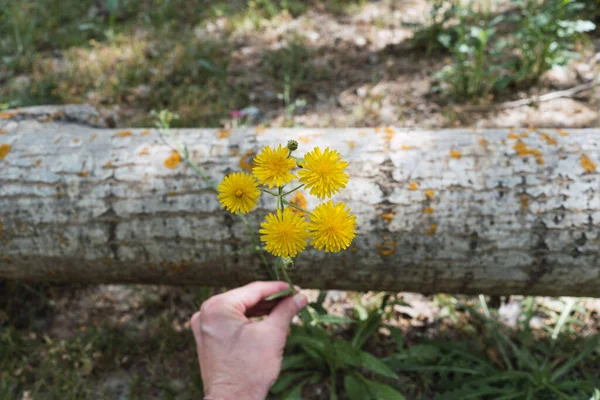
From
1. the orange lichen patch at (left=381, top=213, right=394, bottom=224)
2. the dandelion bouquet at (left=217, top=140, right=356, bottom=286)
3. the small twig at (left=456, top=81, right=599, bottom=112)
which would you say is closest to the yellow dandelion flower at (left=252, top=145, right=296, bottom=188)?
the dandelion bouquet at (left=217, top=140, right=356, bottom=286)

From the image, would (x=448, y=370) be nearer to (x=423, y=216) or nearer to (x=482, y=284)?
(x=482, y=284)

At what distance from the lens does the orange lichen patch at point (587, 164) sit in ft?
5.91

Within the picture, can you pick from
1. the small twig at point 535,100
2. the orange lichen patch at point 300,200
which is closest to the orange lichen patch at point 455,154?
the orange lichen patch at point 300,200

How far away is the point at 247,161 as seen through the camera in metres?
1.94

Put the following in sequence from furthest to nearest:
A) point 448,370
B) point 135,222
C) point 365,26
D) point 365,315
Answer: point 365,26
point 365,315
point 448,370
point 135,222

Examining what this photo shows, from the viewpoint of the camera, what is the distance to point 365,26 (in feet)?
14.4

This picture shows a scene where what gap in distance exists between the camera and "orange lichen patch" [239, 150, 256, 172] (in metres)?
1.92

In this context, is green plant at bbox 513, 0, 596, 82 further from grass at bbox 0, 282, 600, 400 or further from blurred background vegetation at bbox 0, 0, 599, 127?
grass at bbox 0, 282, 600, 400

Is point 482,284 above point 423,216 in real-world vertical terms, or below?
below

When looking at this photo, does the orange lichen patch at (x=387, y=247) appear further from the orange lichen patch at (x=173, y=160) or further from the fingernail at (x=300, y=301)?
the orange lichen patch at (x=173, y=160)

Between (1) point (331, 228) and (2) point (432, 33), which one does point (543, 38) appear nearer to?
(2) point (432, 33)

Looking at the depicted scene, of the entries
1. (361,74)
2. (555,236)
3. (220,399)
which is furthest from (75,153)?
(361,74)

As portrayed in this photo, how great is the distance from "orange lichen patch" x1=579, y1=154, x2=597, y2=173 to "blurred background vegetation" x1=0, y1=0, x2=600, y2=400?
851 millimetres

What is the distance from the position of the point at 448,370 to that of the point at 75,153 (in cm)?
182
